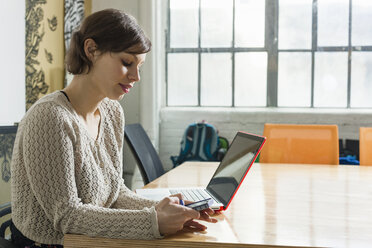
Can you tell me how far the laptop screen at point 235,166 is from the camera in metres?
1.23

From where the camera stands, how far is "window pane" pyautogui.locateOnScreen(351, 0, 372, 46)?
384 centimetres

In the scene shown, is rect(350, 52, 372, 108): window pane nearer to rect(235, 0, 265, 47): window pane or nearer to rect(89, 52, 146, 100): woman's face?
rect(235, 0, 265, 47): window pane

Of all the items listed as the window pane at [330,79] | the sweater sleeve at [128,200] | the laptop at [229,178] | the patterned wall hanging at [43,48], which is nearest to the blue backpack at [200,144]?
the window pane at [330,79]

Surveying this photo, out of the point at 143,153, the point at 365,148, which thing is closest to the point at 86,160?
the point at 143,153

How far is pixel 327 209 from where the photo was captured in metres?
1.27

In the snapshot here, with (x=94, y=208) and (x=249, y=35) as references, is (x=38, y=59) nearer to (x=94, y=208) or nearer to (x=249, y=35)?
(x=249, y=35)

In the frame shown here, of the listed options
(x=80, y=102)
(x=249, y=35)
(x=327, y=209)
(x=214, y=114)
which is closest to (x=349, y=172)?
(x=327, y=209)

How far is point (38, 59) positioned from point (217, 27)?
183 centimetres

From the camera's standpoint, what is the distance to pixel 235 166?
4.45 feet

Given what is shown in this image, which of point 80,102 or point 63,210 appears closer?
point 63,210

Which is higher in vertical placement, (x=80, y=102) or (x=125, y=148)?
(x=80, y=102)

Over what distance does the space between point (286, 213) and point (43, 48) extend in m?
2.63

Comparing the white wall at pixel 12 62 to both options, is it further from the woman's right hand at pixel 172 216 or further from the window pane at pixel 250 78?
the window pane at pixel 250 78

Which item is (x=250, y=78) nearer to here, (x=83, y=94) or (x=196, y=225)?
(x=83, y=94)
